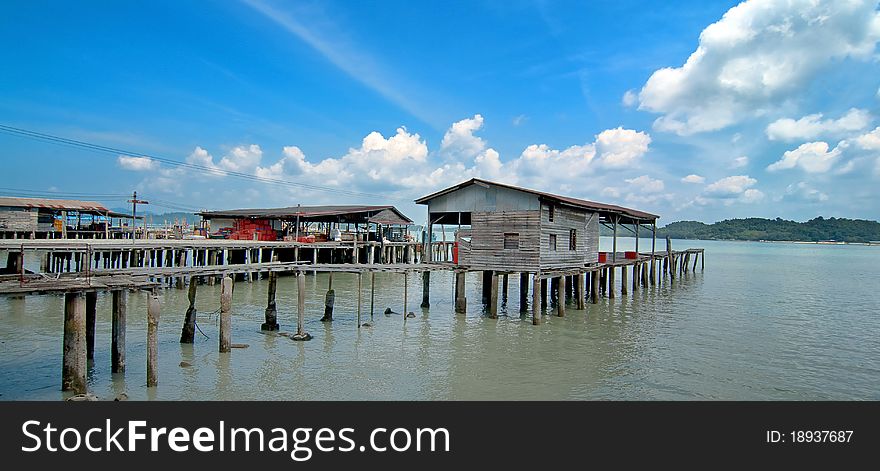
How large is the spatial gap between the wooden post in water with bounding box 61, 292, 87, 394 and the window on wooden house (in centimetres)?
1627

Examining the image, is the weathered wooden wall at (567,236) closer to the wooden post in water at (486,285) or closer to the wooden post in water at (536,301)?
the wooden post in water at (536,301)

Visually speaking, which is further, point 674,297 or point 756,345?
point 674,297

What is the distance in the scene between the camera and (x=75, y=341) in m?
10.8

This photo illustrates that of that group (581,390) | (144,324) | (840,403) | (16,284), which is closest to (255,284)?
(144,324)

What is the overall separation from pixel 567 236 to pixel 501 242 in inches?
169

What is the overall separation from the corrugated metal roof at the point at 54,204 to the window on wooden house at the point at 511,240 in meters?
34.4

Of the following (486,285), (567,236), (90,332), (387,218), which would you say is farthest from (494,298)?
(387,218)

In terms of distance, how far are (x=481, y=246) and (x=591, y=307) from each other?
764 cm

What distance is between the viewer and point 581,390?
508 inches

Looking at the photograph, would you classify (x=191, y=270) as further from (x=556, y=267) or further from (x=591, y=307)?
(x=591, y=307)

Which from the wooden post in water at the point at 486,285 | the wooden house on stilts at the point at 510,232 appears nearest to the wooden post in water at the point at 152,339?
the wooden house on stilts at the point at 510,232

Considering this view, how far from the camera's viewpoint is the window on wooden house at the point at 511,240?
2273 centimetres

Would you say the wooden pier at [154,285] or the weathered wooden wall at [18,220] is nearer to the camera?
the wooden pier at [154,285]

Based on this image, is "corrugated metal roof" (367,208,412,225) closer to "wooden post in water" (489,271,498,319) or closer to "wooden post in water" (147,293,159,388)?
"wooden post in water" (489,271,498,319)
